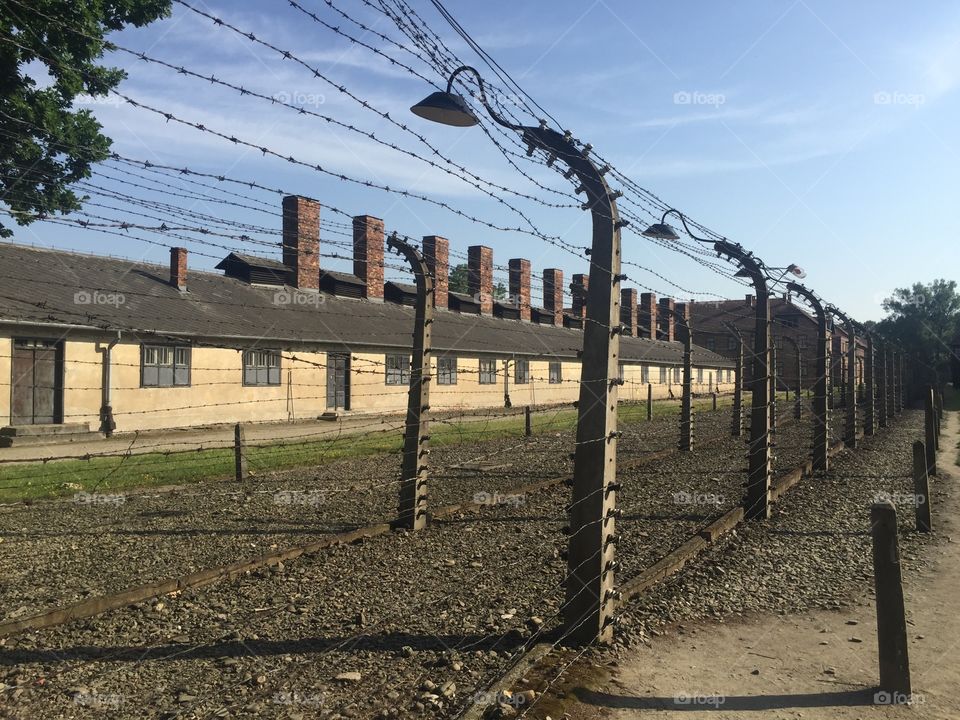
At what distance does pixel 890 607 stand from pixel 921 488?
252 inches

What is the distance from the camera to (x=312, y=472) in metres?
13.5

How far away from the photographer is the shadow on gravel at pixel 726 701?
4.54 m

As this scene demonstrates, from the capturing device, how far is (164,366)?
22.3 metres

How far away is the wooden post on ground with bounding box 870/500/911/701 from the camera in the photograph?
183 inches

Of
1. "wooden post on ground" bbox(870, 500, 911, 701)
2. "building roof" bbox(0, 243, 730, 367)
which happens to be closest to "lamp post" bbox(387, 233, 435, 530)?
"wooden post on ground" bbox(870, 500, 911, 701)

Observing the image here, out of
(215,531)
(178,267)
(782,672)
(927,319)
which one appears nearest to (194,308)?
(178,267)

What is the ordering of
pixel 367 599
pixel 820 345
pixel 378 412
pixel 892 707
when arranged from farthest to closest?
pixel 378 412 < pixel 820 345 < pixel 367 599 < pixel 892 707

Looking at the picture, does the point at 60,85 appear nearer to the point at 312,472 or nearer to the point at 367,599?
the point at 312,472

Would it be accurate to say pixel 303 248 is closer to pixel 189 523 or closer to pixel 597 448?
pixel 189 523

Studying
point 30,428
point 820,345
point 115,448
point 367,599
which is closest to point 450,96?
point 367,599

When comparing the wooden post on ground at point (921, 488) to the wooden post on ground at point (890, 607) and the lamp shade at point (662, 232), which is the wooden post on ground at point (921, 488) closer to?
the lamp shade at point (662, 232)

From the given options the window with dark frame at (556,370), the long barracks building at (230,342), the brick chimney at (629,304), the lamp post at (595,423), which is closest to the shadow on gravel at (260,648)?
the lamp post at (595,423)

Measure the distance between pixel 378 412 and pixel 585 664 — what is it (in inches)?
951

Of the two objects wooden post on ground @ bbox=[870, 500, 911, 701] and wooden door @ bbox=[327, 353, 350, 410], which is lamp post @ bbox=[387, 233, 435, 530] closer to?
wooden post on ground @ bbox=[870, 500, 911, 701]
